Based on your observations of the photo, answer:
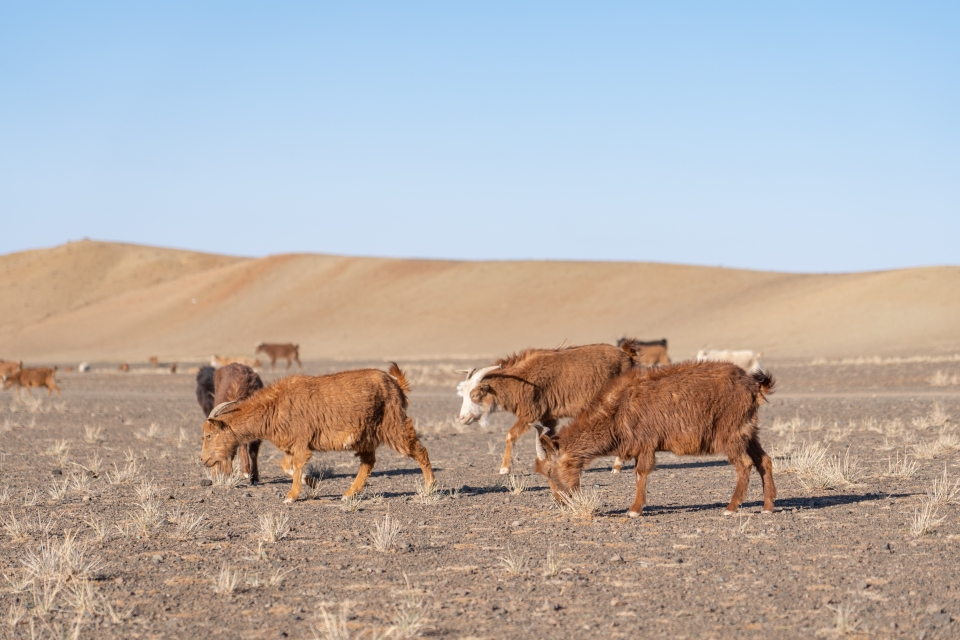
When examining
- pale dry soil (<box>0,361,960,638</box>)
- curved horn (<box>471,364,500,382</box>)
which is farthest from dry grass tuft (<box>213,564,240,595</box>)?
curved horn (<box>471,364,500,382</box>)

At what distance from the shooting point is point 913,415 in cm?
2022

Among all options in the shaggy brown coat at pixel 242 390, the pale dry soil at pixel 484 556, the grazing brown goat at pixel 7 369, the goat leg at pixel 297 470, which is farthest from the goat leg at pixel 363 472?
the grazing brown goat at pixel 7 369

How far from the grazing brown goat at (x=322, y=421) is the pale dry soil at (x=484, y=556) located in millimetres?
542

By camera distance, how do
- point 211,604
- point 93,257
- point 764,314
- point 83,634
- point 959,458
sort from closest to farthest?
point 83,634, point 211,604, point 959,458, point 764,314, point 93,257

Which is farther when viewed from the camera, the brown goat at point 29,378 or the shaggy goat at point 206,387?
the brown goat at point 29,378

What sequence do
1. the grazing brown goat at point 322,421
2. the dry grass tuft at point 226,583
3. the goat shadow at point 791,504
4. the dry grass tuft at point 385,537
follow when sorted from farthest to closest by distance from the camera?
the grazing brown goat at point 322,421 < the goat shadow at point 791,504 < the dry grass tuft at point 385,537 < the dry grass tuft at point 226,583

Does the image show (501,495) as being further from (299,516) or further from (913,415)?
(913,415)

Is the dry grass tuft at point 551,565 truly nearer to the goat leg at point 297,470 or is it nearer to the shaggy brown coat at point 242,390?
the goat leg at point 297,470

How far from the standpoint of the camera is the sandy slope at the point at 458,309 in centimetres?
6650

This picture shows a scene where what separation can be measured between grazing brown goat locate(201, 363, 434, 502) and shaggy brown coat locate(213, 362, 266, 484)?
132cm

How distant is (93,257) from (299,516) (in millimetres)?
127811

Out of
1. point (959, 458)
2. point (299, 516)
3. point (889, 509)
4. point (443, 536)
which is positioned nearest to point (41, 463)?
point (299, 516)

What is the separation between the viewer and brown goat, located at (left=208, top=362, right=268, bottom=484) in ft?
39.5

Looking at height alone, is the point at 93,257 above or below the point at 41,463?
above
